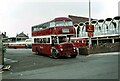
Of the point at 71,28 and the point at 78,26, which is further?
the point at 78,26

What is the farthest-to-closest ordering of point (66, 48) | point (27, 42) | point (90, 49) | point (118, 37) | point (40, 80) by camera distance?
point (27, 42) < point (118, 37) < point (90, 49) < point (66, 48) < point (40, 80)

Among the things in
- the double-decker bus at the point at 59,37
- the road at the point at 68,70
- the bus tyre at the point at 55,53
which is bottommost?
the road at the point at 68,70

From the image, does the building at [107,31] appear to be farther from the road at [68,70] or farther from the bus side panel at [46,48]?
the road at [68,70]

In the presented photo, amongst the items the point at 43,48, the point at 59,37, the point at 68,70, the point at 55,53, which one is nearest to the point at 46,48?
the point at 43,48

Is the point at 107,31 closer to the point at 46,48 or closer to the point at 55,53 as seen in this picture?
the point at 46,48

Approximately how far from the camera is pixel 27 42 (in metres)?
80.5

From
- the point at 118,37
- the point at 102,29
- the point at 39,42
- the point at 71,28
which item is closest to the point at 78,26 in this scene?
the point at 102,29

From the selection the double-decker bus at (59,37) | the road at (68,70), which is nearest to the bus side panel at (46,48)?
the double-decker bus at (59,37)

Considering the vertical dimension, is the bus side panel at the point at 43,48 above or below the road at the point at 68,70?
above

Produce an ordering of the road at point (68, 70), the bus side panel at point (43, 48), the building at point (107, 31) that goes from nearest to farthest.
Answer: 1. the road at point (68, 70)
2. the bus side panel at point (43, 48)
3. the building at point (107, 31)

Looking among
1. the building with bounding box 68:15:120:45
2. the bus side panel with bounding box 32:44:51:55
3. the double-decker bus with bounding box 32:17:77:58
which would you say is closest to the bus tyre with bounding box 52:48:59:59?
the double-decker bus with bounding box 32:17:77:58

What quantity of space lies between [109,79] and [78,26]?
2441 inches

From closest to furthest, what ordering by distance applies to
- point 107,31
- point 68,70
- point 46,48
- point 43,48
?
point 68,70, point 46,48, point 43,48, point 107,31

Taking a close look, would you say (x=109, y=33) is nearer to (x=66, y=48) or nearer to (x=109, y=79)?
(x=66, y=48)
